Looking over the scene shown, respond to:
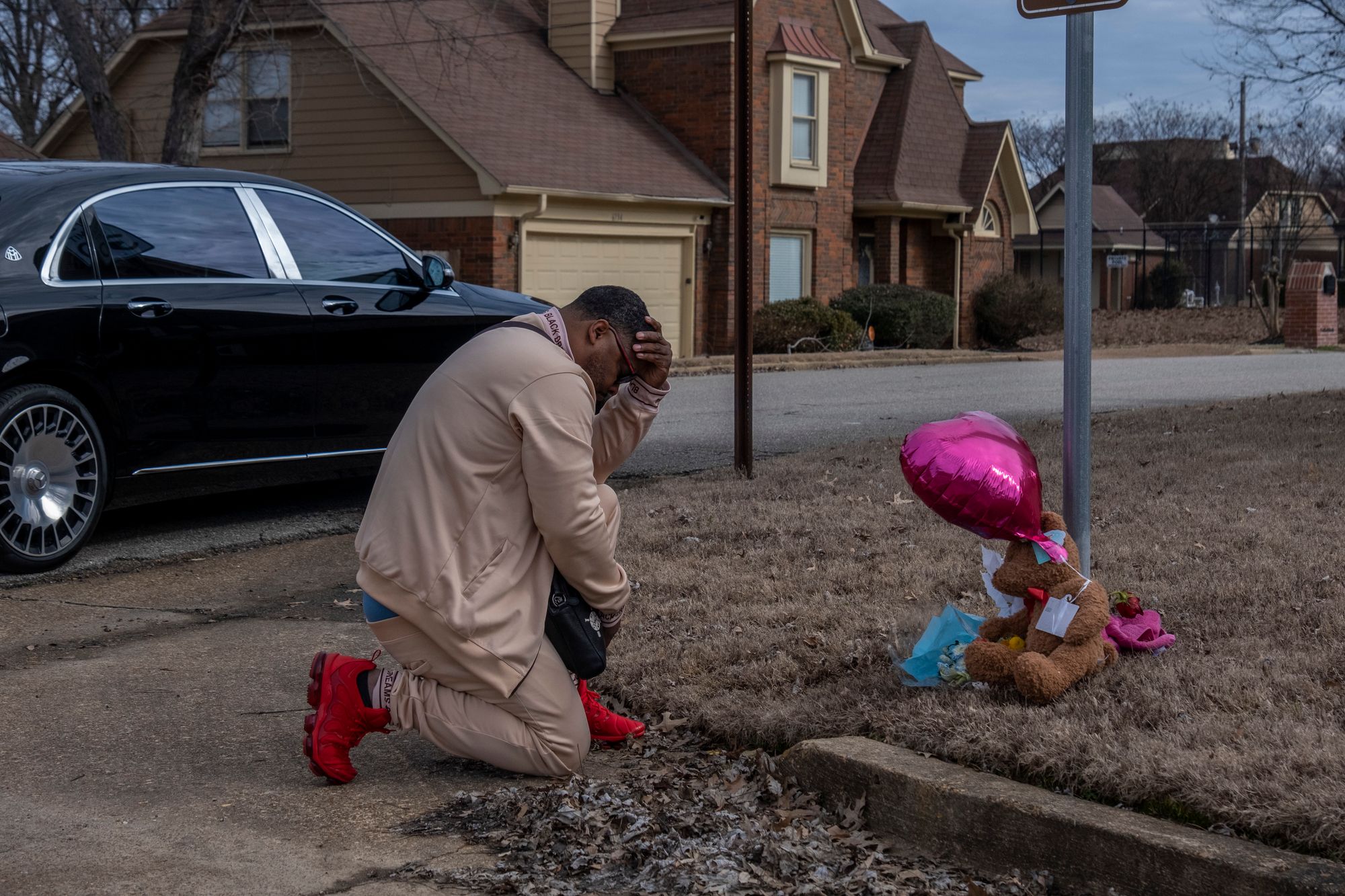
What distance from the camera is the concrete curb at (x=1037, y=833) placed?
3000mm

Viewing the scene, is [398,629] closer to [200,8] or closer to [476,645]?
[476,645]

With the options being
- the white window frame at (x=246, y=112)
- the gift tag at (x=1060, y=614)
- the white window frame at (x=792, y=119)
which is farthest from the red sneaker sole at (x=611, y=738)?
the white window frame at (x=792, y=119)

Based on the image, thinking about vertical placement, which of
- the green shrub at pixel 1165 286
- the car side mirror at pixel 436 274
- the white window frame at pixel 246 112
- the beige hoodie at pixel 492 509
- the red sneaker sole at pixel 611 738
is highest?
the white window frame at pixel 246 112

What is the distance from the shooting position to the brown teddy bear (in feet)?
12.8

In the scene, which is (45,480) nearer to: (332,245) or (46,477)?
(46,477)

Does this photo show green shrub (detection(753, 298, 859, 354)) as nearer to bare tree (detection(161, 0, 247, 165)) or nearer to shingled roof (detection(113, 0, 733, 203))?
shingled roof (detection(113, 0, 733, 203))

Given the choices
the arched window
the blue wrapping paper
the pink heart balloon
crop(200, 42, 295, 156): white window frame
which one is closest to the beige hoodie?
the pink heart balloon

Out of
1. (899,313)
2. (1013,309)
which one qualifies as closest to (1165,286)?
(1013,309)

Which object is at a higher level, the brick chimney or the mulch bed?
the brick chimney

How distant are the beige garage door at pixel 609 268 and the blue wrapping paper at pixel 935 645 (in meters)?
18.1

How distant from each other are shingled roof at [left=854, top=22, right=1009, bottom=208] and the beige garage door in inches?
218

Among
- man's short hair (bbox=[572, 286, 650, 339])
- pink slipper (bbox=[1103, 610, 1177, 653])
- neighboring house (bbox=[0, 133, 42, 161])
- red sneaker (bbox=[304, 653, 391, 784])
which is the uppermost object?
neighboring house (bbox=[0, 133, 42, 161])

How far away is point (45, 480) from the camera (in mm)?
6352

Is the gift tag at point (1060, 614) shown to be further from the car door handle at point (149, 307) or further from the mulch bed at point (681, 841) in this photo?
the car door handle at point (149, 307)
